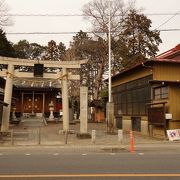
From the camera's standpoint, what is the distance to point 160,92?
2695 centimetres

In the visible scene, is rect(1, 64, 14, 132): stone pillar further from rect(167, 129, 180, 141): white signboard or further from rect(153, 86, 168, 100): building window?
rect(167, 129, 180, 141): white signboard

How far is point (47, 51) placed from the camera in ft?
279

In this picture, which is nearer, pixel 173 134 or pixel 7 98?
pixel 173 134

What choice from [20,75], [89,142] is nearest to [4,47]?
[20,75]

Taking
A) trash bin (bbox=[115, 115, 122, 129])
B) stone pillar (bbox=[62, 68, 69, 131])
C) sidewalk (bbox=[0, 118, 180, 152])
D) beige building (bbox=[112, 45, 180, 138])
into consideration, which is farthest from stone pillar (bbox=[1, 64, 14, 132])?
trash bin (bbox=[115, 115, 122, 129])

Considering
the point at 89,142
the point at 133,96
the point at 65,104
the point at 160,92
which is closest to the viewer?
the point at 89,142

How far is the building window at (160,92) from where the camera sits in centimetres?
2609

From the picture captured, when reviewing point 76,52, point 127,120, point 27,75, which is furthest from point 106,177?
point 76,52

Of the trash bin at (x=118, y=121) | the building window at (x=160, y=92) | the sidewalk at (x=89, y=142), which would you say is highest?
the building window at (x=160, y=92)

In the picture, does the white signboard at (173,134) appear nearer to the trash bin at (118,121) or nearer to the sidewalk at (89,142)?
the sidewalk at (89,142)

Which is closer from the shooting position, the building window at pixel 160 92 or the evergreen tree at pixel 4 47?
the building window at pixel 160 92

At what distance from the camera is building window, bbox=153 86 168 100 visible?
26094 millimetres

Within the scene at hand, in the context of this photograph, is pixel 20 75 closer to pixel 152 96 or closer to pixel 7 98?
pixel 7 98

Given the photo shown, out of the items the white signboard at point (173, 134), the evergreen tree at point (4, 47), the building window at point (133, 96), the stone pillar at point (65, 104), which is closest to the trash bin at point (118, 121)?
the building window at point (133, 96)
